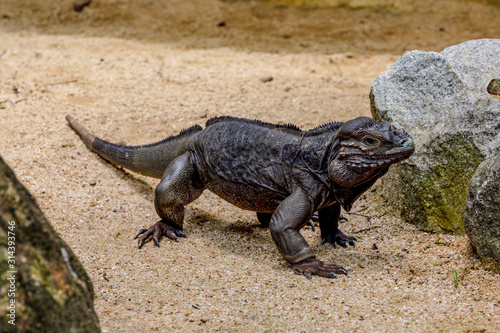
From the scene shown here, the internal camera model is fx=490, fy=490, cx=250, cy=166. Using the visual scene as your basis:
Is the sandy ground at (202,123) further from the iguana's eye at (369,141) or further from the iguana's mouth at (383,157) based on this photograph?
the iguana's eye at (369,141)

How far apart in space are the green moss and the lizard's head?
2.46 ft

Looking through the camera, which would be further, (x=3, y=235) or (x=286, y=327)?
(x=286, y=327)

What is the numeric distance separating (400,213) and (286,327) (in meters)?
2.38

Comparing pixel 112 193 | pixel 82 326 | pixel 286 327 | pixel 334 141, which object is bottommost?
pixel 112 193

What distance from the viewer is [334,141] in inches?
183

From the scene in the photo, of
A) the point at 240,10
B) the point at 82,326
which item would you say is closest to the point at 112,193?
the point at 82,326

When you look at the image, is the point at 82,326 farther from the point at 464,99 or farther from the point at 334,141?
the point at 464,99

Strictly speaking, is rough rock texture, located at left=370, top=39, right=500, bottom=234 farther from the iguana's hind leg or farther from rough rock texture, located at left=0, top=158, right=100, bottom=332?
rough rock texture, located at left=0, top=158, right=100, bottom=332

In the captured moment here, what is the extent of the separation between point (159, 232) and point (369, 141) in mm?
2474

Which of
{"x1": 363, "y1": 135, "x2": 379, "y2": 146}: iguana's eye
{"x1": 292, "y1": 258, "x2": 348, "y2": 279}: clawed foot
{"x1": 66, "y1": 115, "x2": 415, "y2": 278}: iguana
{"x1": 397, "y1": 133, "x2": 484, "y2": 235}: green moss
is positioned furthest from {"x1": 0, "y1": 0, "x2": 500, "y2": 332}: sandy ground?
{"x1": 363, "y1": 135, "x2": 379, "y2": 146}: iguana's eye

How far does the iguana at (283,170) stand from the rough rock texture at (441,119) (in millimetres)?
728

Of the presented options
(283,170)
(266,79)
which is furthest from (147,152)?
(266,79)

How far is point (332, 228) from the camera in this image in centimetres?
534

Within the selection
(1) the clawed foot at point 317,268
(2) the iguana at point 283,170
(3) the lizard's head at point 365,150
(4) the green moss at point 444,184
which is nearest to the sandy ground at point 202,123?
(1) the clawed foot at point 317,268
